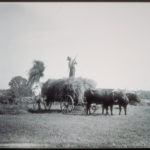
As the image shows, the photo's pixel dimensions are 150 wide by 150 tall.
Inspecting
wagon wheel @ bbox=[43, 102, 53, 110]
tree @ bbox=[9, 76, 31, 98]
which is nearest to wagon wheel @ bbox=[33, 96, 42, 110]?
wagon wheel @ bbox=[43, 102, 53, 110]

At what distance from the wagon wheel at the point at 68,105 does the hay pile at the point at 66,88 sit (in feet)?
0.26

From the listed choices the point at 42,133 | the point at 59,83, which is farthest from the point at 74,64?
the point at 42,133

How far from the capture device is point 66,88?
657cm

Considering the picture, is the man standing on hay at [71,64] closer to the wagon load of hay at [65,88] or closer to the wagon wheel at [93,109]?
the wagon load of hay at [65,88]

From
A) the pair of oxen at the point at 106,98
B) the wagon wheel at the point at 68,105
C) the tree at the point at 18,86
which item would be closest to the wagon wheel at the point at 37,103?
the tree at the point at 18,86

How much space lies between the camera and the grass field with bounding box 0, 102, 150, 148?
514 centimetres

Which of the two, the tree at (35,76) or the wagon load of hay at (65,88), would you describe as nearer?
the tree at (35,76)

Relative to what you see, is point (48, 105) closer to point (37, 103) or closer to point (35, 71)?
point (37, 103)

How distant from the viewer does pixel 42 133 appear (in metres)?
5.29

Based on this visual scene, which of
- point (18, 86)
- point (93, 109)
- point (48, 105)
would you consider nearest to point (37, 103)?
point (48, 105)

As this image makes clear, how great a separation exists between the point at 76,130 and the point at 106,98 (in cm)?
120

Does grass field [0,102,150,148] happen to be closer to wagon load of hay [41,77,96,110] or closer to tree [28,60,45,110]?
tree [28,60,45,110]

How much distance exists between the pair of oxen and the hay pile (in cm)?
16

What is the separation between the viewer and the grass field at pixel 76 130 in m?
5.14
